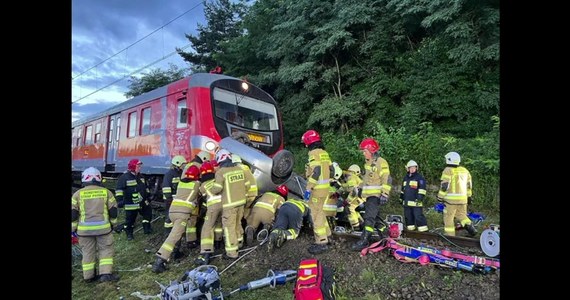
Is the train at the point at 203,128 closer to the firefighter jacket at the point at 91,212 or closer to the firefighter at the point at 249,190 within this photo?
the firefighter at the point at 249,190

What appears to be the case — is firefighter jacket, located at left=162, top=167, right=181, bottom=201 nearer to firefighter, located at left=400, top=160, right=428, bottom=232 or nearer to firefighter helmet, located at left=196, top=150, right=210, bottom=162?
firefighter helmet, located at left=196, top=150, right=210, bottom=162

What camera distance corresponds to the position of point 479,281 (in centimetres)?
374

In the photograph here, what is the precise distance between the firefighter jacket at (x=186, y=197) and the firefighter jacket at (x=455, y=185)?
3871mm

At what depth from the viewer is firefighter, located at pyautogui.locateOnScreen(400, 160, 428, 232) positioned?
6.07 meters

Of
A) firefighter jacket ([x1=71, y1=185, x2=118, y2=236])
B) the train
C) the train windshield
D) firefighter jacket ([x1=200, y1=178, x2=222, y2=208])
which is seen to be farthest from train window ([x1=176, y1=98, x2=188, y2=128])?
firefighter jacket ([x1=71, y1=185, x2=118, y2=236])

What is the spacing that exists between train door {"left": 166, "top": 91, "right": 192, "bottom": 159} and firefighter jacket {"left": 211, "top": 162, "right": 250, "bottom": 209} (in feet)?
7.26

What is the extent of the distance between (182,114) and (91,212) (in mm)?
3266

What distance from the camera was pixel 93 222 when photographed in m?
5.07

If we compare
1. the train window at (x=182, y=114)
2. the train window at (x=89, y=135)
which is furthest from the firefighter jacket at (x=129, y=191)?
the train window at (x=89, y=135)

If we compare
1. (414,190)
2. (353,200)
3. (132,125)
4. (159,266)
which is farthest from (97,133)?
(414,190)

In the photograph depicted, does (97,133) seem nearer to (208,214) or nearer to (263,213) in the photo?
(208,214)

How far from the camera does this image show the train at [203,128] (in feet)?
22.2
